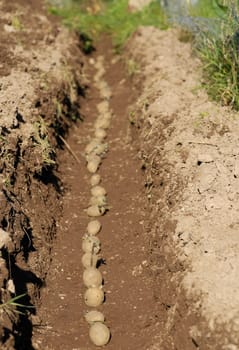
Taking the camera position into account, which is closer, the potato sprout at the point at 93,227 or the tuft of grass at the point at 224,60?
the potato sprout at the point at 93,227

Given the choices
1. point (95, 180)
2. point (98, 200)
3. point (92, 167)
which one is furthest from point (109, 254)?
point (92, 167)

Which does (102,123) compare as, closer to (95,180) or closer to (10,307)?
(95,180)

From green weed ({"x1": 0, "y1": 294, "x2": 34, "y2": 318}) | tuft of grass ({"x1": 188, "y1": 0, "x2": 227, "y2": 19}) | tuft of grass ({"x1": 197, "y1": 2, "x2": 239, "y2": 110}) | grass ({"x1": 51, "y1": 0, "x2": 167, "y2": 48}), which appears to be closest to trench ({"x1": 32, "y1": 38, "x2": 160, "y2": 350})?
green weed ({"x1": 0, "y1": 294, "x2": 34, "y2": 318})

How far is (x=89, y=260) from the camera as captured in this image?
15.7 ft

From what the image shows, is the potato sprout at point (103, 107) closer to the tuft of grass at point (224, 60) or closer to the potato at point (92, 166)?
the potato at point (92, 166)

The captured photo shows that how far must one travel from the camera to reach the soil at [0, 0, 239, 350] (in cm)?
394

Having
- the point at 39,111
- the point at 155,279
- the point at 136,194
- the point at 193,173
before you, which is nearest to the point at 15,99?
the point at 39,111

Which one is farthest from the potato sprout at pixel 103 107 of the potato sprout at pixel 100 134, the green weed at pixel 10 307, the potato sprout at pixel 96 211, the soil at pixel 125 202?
the green weed at pixel 10 307

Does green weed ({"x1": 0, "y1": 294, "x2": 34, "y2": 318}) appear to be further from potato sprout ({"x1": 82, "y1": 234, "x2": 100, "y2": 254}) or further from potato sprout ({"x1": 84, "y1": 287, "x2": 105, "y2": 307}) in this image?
potato sprout ({"x1": 82, "y1": 234, "x2": 100, "y2": 254})

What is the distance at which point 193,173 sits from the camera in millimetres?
4918

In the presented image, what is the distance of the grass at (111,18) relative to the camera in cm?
871

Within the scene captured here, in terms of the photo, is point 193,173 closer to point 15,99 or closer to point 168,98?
point 168,98

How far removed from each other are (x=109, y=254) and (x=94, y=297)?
0.63 metres

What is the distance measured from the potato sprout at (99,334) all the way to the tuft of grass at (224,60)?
2.98 m
